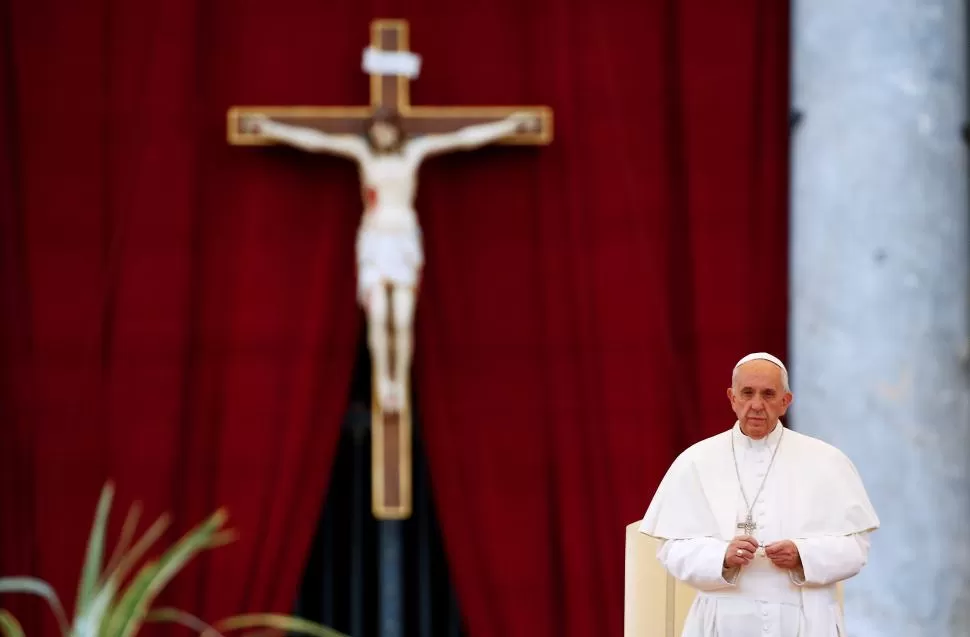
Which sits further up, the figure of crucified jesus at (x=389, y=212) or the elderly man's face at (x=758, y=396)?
the figure of crucified jesus at (x=389, y=212)

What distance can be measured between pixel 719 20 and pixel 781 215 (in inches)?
33.7

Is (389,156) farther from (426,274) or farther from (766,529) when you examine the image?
(766,529)

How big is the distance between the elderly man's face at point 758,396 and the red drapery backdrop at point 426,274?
2.55 m

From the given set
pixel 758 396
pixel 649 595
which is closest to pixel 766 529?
pixel 758 396

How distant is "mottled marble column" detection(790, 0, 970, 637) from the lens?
5.48 metres

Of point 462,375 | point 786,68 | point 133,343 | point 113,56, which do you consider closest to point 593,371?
point 462,375

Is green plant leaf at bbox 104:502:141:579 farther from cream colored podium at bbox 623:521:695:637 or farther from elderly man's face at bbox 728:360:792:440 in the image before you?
elderly man's face at bbox 728:360:792:440

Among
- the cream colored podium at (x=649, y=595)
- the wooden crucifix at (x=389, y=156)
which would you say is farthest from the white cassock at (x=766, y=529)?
the wooden crucifix at (x=389, y=156)

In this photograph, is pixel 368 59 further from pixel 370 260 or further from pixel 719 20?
pixel 719 20

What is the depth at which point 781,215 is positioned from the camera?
6.02 meters

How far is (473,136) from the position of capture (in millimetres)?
5762

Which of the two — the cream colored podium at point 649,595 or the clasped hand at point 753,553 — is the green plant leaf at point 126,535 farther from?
the clasped hand at point 753,553

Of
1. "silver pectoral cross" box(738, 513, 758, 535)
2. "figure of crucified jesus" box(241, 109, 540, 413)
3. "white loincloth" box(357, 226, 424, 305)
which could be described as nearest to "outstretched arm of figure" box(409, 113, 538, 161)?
"figure of crucified jesus" box(241, 109, 540, 413)

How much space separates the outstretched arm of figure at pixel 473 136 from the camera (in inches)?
227
